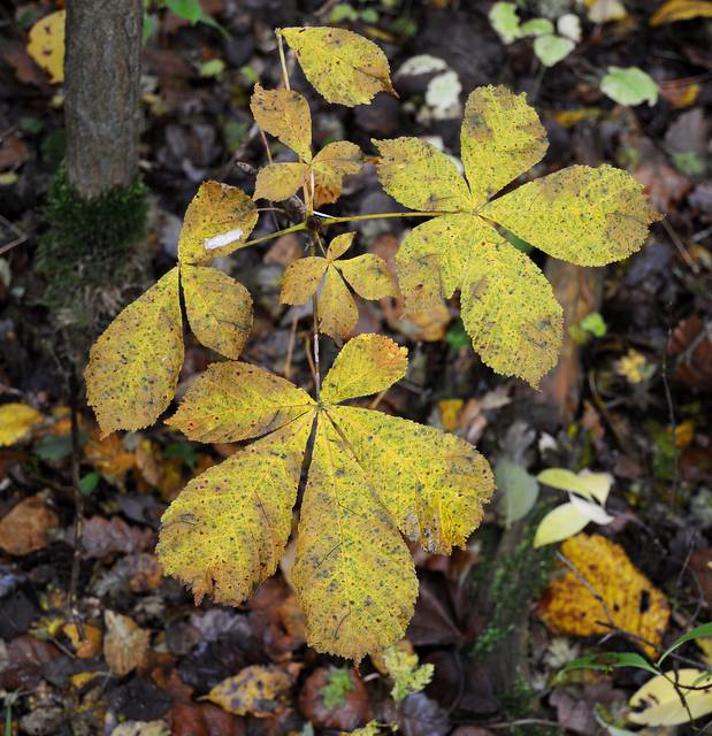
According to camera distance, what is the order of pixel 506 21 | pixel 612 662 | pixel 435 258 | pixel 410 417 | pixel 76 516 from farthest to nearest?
pixel 506 21 → pixel 410 417 → pixel 76 516 → pixel 612 662 → pixel 435 258

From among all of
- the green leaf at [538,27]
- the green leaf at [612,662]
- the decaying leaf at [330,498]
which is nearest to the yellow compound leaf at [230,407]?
the decaying leaf at [330,498]

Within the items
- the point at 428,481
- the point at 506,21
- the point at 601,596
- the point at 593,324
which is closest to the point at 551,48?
the point at 506,21

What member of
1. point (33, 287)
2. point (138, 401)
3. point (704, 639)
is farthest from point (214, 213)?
point (704, 639)

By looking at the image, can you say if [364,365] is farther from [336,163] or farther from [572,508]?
[572,508]

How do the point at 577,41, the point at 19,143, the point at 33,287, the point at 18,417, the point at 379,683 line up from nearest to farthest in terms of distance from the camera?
1. the point at 379,683
2. the point at 18,417
3. the point at 33,287
4. the point at 19,143
5. the point at 577,41

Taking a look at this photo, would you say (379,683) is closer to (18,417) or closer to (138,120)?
(18,417)

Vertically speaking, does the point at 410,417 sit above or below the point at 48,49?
below

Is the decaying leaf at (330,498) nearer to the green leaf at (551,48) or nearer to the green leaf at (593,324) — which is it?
the green leaf at (593,324)
